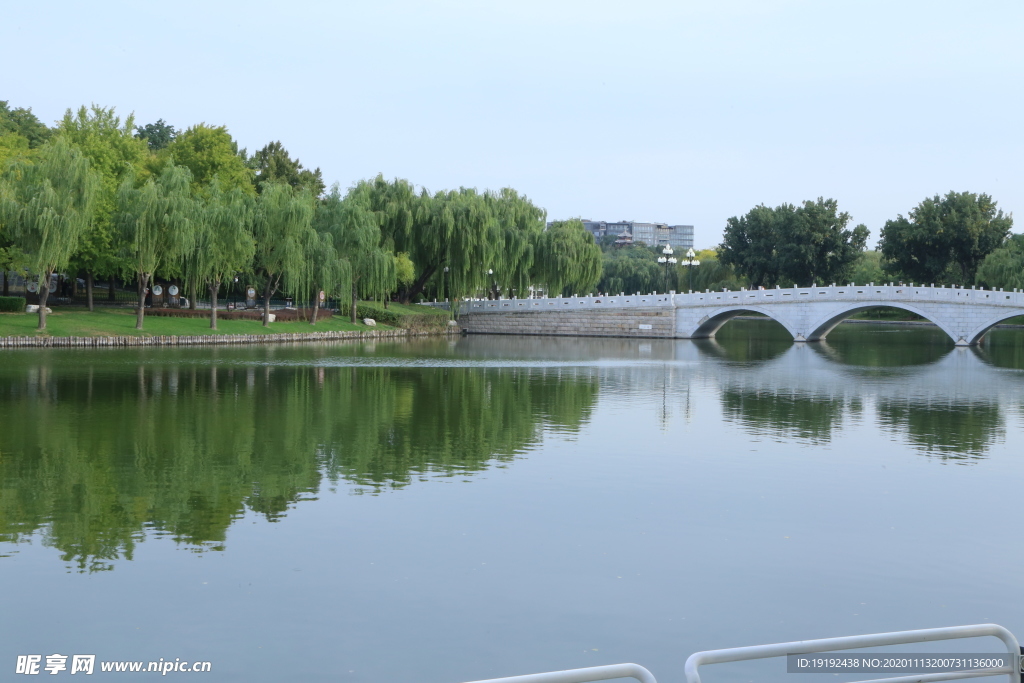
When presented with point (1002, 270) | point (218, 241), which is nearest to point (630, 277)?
point (1002, 270)

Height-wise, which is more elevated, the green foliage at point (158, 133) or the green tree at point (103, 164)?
the green foliage at point (158, 133)

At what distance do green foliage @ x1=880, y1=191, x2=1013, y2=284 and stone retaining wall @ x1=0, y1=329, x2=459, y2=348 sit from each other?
126 ft

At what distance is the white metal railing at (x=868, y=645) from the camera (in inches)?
146

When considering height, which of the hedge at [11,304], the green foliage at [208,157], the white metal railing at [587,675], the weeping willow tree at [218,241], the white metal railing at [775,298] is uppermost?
the green foliage at [208,157]

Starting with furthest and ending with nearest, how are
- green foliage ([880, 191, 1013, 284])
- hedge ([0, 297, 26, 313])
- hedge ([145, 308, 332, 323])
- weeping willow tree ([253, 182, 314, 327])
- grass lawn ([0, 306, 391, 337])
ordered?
1. green foliage ([880, 191, 1013, 284])
2. hedge ([145, 308, 332, 323])
3. weeping willow tree ([253, 182, 314, 327])
4. hedge ([0, 297, 26, 313])
5. grass lawn ([0, 306, 391, 337])

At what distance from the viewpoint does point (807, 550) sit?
28.9 ft

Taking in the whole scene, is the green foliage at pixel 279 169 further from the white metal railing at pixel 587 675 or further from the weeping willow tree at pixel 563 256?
the white metal railing at pixel 587 675

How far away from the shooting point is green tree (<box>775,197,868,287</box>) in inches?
2549

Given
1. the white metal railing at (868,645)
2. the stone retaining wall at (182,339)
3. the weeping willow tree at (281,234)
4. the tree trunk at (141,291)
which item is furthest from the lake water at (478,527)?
the weeping willow tree at (281,234)

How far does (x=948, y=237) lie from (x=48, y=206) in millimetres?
52655

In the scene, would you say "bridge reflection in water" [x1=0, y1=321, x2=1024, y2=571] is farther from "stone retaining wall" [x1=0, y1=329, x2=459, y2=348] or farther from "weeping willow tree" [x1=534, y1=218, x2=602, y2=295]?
"weeping willow tree" [x1=534, y1=218, x2=602, y2=295]

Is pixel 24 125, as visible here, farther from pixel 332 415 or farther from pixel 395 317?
pixel 332 415

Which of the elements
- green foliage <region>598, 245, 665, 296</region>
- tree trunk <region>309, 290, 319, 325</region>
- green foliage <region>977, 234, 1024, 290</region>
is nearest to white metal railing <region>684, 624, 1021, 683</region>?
tree trunk <region>309, 290, 319, 325</region>

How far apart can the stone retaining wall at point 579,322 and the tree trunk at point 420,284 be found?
3.01 meters
